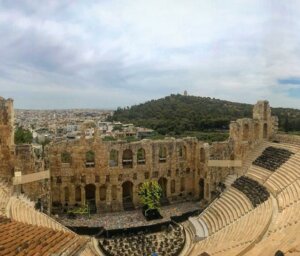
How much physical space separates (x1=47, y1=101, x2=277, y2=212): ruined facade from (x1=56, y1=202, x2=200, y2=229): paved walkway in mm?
A: 1245

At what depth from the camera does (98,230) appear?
84.8ft

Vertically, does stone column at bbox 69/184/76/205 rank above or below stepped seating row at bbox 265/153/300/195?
below

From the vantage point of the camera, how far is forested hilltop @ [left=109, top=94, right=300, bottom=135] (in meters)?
63.5

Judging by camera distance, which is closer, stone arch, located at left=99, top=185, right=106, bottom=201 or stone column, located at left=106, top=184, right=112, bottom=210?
stone column, located at left=106, top=184, right=112, bottom=210

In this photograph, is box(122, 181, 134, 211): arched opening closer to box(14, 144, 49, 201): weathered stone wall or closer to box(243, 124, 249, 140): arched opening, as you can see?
box(14, 144, 49, 201): weathered stone wall

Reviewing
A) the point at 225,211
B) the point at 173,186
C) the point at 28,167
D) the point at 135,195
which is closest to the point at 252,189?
the point at 225,211

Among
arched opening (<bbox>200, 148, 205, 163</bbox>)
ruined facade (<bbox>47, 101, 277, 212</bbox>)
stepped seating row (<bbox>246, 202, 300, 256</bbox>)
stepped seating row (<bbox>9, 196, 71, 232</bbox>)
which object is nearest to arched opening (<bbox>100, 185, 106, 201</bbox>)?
ruined facade (<bbox>47, 101, 277, 212</bbox>)

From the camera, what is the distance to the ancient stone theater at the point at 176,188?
68.7 feet

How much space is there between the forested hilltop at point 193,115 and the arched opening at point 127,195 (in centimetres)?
2749

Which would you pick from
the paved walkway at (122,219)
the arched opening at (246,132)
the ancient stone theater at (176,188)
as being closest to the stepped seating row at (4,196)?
the ancient stone theater at (176,188)

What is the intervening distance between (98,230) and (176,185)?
1075 centimetres

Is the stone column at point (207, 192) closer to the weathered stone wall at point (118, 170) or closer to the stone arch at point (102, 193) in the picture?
the weathered stone wall at point (118, 170)

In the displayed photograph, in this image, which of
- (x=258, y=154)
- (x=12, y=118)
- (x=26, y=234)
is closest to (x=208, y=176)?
(x=258, y=154)

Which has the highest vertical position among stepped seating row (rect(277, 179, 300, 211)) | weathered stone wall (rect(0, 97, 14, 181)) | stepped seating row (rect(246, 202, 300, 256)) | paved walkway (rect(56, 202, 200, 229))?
weathered stone wall (rect(0, 97, 14, 181))
